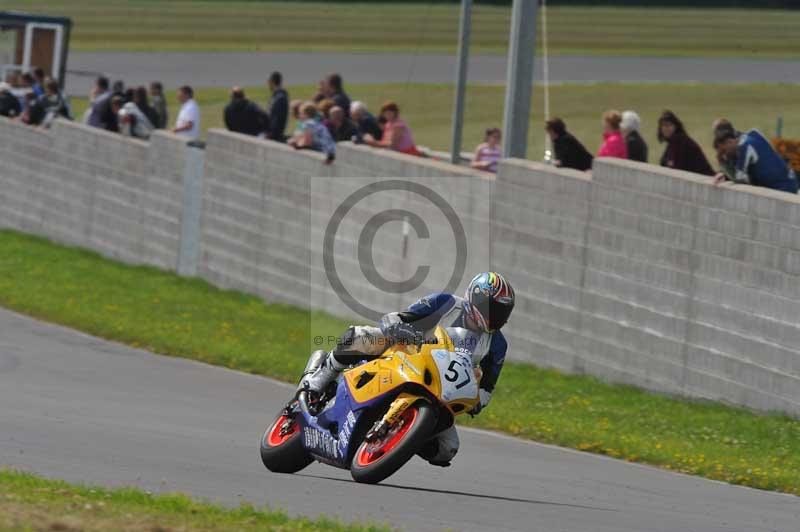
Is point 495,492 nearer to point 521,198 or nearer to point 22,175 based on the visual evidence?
point 521,198

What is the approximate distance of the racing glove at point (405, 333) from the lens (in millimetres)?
9320

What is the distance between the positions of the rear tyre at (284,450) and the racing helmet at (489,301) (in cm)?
151

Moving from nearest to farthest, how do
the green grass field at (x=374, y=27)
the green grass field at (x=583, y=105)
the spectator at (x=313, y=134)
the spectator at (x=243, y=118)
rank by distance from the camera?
the spectator at (x=313, y=134) → the spectator at (x=243, y=118) → the green grass field at (x=583, y=105) → the green grass field at (x=374, y=27)

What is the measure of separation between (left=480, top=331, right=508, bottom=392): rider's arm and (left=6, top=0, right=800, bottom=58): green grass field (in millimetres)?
32003

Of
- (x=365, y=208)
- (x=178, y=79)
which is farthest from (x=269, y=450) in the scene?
(x=178, y=79)

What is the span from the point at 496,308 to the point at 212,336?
984cm

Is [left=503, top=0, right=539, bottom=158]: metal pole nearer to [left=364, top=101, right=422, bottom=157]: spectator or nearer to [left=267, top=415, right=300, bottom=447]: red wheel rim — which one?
[left=364, top=101, right=422, bottom=157]: spectator

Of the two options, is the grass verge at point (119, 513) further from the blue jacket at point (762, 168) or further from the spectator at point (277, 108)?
the spectator at point (277, 108)

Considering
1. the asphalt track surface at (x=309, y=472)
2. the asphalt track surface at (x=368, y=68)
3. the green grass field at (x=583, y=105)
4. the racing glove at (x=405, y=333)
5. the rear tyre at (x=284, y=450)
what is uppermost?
the asphalt track surface at (x=368, y=68)

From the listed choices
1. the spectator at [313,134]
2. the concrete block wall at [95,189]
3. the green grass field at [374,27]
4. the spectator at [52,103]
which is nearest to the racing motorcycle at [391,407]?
the spectator at [313,134]

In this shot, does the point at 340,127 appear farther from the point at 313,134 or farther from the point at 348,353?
the point at 348,353

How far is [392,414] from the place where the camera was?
9133 millimetres

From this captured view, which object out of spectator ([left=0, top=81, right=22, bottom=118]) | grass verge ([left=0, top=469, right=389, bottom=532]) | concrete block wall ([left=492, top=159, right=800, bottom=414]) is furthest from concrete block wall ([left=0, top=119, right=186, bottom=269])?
grass verge ([left=0, top=469, right=389, bottom=532])

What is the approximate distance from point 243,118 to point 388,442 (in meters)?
14.2
